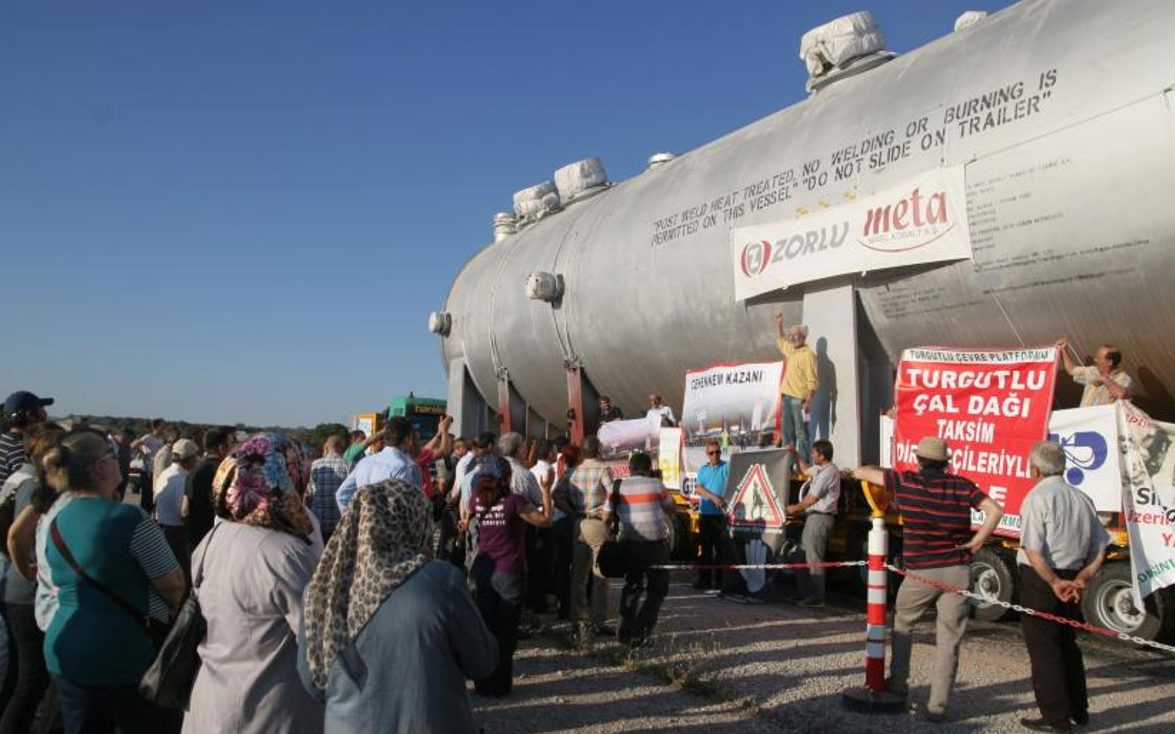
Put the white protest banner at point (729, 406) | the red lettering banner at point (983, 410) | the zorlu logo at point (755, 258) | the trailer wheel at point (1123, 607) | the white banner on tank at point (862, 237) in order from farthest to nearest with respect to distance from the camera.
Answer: the white protest banner at point (729, 406) → the zorlu logo at point (755, 258) → the white banner on tank at point (862, 237) → the red lettering banner at point (983, 410) → the trailer wheel at point (1123, 607)

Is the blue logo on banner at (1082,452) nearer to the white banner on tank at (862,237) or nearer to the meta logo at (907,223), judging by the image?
the white banner on tank at (862,237)

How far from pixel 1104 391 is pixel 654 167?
304 inches

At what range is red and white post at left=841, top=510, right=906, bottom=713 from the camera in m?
5.10

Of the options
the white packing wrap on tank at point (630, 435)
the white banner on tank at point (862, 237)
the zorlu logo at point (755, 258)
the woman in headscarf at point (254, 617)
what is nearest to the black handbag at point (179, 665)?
the woman in headscarf at point (254, 617)

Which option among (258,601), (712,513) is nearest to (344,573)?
(258,601)

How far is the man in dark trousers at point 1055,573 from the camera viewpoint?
4879mm

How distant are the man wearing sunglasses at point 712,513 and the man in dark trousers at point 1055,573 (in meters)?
4.26

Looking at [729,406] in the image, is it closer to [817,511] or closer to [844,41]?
[817,511]

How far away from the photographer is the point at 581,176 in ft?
49.8

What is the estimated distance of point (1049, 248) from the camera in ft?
22.2

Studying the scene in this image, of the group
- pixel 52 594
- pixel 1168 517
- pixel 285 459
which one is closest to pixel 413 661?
pixel 285 459

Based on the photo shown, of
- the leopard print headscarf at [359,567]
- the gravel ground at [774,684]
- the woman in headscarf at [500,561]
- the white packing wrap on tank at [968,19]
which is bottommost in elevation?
the gravel ground at [774,684]

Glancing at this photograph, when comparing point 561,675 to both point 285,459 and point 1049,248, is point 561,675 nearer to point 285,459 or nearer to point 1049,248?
point 285,459

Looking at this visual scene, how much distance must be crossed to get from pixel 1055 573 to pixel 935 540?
2.16 feet
